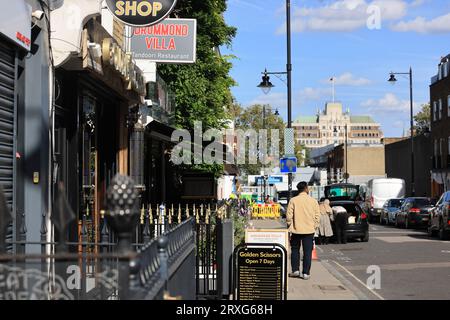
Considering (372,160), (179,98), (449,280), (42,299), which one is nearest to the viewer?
(42,299)

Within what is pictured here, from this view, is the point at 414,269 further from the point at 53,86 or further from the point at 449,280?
the point at 53,86

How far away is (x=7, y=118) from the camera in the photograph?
7.48 meters

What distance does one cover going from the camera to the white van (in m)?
46.9

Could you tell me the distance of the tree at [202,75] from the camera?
74.2 ft

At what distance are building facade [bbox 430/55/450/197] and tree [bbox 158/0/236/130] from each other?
35.6m

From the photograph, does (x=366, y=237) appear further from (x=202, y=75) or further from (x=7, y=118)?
(x=7, y=118)

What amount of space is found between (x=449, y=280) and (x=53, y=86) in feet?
28.7

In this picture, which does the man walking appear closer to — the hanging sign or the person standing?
the hanging sign

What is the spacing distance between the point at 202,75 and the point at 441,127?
133 ft

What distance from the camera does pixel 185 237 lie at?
23.3ft

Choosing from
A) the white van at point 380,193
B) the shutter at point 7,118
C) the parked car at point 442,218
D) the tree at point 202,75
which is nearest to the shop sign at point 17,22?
the shutter at point 7,118

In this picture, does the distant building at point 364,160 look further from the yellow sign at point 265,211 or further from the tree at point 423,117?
the yellow sign at point 265,211

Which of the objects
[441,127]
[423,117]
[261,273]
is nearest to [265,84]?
[261,273]
